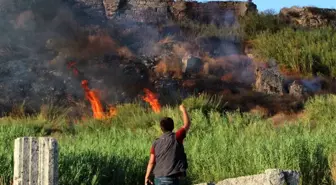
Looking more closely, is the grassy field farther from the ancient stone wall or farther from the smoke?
the ancient stone wall

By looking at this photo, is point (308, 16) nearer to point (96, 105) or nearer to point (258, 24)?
point (258, 24)

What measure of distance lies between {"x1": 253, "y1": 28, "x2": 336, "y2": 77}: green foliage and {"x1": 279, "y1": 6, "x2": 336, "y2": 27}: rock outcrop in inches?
133

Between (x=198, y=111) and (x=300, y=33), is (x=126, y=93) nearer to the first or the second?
(x=198, y=111)

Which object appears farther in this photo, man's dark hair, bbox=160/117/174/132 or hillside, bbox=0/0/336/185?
hillside, bbox=0/0/336/185

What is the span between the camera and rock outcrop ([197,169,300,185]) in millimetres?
9883

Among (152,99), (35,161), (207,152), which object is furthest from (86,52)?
(35,161)

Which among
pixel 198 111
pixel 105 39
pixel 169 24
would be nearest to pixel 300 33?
pixel 169 24

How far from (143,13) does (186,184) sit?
20109 millimetres

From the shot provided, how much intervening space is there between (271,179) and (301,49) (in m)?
17.8

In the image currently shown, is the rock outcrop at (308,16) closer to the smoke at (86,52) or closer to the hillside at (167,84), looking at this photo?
the hillside at (167,84)

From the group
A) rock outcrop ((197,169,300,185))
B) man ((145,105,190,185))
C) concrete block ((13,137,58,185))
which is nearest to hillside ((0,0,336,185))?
rock outcrop ((197,169,300,185))

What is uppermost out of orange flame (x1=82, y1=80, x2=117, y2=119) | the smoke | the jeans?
the smoke

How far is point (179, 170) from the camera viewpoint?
9031mm

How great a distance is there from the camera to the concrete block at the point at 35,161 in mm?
7984
